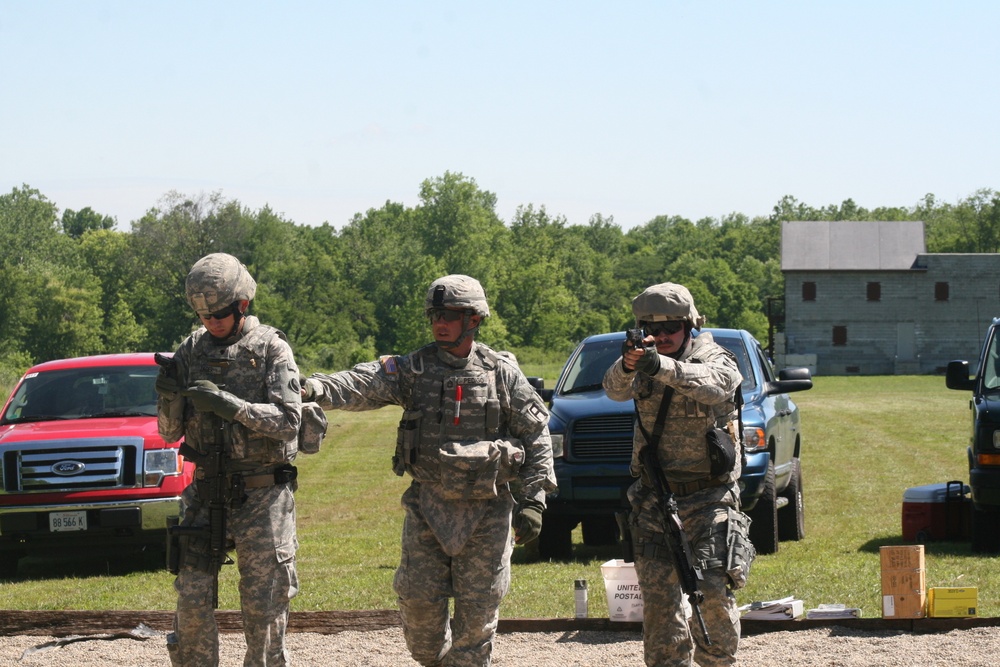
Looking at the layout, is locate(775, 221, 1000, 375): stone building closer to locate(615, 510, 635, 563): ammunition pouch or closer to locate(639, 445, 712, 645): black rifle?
locate(615, 510, 635, 563): ammunition pouch

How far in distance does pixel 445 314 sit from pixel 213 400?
1.12m

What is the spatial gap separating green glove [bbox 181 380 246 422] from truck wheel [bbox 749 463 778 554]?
248 inches

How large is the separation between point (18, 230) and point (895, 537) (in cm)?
13122

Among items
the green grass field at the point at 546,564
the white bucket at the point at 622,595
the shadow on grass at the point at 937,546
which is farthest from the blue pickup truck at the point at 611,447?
the white bucket at the point at 622,595

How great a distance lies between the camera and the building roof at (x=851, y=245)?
3113 inches

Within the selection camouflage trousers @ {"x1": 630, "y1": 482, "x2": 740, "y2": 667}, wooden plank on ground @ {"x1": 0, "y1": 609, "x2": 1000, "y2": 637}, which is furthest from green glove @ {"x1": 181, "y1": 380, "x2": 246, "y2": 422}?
wooden plank on ground @ {"x1": 0, "y1": 609, "x2": 1000, "y2": 637}

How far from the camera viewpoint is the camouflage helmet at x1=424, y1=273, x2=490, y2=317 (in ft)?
20.3

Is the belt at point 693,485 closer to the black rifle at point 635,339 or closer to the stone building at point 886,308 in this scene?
the black rifle at point 635,339

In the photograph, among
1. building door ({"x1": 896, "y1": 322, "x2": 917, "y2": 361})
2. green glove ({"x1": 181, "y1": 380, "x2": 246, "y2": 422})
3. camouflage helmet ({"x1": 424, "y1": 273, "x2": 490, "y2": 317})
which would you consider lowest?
building door ({"x1": 896, "y1": 322, "x2": 917, "y2": 361})

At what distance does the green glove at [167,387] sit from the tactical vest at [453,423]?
1.03 meters

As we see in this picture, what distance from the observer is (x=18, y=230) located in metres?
133

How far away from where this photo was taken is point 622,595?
27.1 feet

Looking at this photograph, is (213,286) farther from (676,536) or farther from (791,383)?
(791,383)

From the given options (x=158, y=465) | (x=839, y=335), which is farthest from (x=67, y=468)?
(x=839, y=335)
